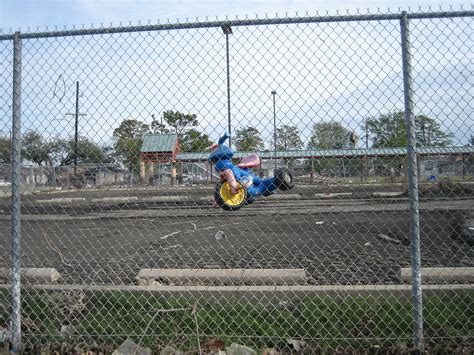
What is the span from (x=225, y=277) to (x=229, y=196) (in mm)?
1033

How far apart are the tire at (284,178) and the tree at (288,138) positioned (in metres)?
0.37

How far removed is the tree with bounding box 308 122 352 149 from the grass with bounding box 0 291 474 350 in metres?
1.47

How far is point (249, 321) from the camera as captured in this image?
162 inches

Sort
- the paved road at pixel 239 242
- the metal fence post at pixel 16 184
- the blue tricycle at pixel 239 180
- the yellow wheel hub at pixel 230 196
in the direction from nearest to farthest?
the metal fence post at pixel 16 184
the blue tricycle at pixel 239 180
the yellow wheel hub at pixel 230 196
the paved road at pixel 239 242

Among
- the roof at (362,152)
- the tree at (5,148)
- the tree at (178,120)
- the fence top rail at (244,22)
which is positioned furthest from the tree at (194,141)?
the tree at (5,148)

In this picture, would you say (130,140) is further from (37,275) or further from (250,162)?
(37,275)

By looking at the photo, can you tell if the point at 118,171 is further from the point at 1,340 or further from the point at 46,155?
the point at 1,340

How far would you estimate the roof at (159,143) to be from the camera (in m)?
4.42

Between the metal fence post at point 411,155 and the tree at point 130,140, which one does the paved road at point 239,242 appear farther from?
the metal fence post at point 411,155

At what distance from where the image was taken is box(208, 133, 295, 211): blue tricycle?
456cm

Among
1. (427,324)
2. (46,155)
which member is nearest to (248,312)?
(427,324)

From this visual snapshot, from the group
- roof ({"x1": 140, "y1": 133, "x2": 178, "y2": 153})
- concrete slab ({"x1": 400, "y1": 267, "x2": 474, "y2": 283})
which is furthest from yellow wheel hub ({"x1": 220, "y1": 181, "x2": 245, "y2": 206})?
concrete slab ({"x1": 400, "y1": 267, "x2": 474, "y2": 283})

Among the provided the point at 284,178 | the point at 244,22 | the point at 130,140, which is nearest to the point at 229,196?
the point at 284,178

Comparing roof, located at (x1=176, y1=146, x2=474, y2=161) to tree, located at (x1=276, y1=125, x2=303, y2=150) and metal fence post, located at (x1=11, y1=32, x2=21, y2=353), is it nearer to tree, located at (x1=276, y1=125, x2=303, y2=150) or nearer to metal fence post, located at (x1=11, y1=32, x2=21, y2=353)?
tree, located at (x1=276, y1=125, x2=303, y2=150)
